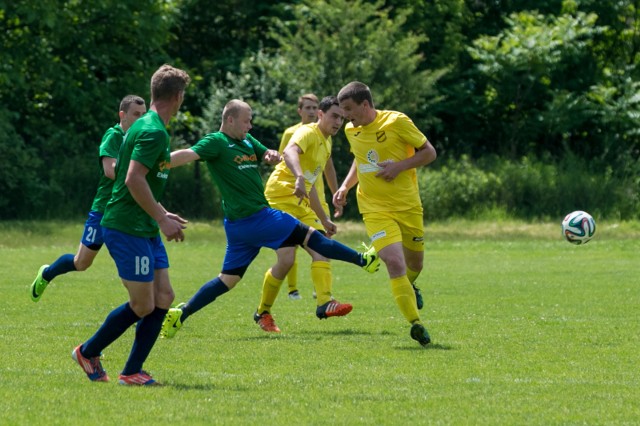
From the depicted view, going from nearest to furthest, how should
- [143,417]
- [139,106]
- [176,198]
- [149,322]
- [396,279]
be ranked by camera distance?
[143,417], [149,322], [396,279], [139,106], [176,198]

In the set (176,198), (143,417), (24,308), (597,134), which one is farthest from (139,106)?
(597,134)

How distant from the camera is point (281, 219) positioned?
1042cm

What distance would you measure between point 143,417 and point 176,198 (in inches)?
1081

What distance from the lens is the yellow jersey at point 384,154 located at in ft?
34.8

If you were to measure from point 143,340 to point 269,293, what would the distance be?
3.73 meters

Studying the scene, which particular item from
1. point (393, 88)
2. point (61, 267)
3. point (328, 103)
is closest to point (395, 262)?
point (328, 103)

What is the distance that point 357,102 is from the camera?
10391mm

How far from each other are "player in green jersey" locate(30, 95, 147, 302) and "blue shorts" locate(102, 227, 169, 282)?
7.61 ft

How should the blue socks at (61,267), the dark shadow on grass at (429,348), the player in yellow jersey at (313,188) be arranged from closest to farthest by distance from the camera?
the dark shadow on grass at (429,348) < the player in yellow jersey at (313,188) < the blue socks at (61,267)

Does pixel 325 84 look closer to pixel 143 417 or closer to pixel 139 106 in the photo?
pixel 139 106

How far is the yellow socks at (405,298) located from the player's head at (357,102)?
55.3 inches

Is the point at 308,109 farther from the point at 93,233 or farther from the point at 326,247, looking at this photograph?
the point at 326,247

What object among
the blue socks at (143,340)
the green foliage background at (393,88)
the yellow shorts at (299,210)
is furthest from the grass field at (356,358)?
the green foliage background at (393,88)

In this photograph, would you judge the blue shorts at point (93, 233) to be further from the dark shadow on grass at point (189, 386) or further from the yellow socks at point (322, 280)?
the dark shadow on grass at point (189, 386)
